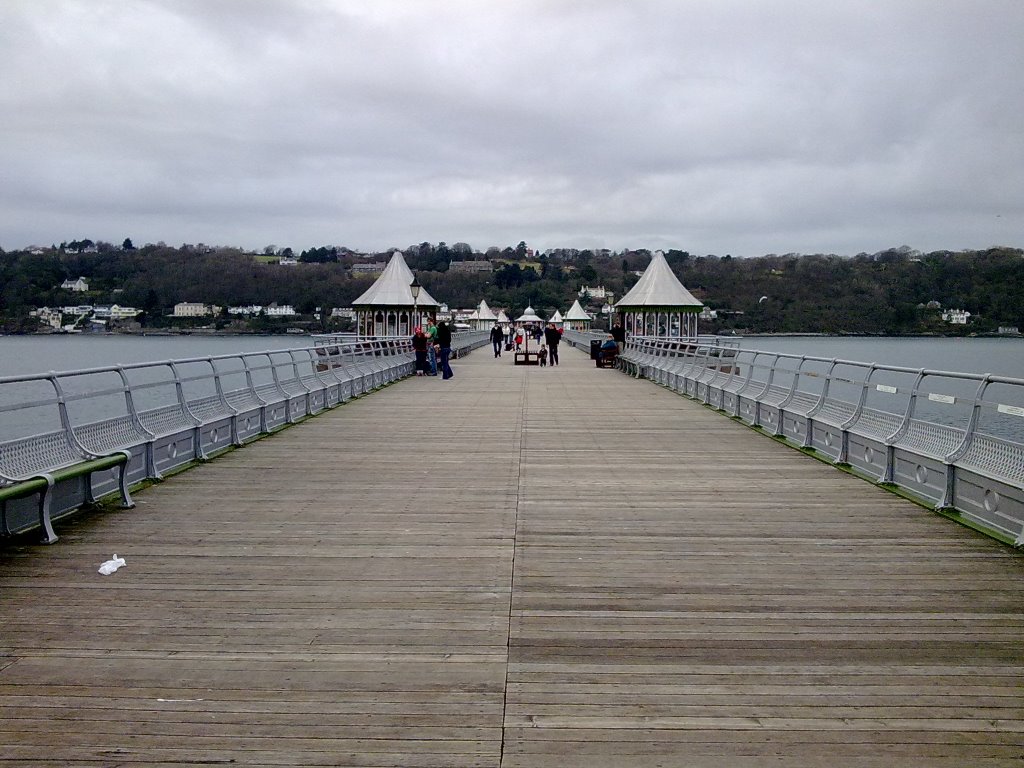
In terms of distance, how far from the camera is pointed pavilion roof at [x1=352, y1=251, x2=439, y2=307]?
159 feet

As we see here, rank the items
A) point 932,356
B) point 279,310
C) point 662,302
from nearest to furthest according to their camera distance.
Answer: point 662,302, point 932,356, point 279,310

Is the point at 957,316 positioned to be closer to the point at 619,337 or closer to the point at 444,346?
the point at 619,337

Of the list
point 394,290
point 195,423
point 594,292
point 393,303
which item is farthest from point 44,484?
point 594,292

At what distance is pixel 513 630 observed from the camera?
5.47 metres

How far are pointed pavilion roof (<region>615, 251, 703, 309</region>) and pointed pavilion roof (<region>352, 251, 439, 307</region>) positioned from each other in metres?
10.6

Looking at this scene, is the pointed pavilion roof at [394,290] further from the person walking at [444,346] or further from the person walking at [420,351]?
the person walking at [444,346]

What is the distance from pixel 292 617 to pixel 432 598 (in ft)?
2.96

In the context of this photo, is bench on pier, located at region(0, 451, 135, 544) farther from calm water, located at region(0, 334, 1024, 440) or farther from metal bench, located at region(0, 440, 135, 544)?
calm water, located at region(0, 334, 1024, 440)

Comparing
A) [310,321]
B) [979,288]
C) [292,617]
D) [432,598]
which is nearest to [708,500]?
[432,598]

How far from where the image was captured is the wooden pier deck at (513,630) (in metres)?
4.05

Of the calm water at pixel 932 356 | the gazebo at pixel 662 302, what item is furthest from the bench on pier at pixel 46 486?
the calm water at pixel 932 356

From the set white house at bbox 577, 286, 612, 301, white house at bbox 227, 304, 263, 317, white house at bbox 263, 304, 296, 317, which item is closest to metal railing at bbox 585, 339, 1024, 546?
white house at bbox 263, 304, 296, 317

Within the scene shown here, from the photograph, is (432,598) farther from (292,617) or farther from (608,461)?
(608,461)

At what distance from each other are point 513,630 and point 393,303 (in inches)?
1713
